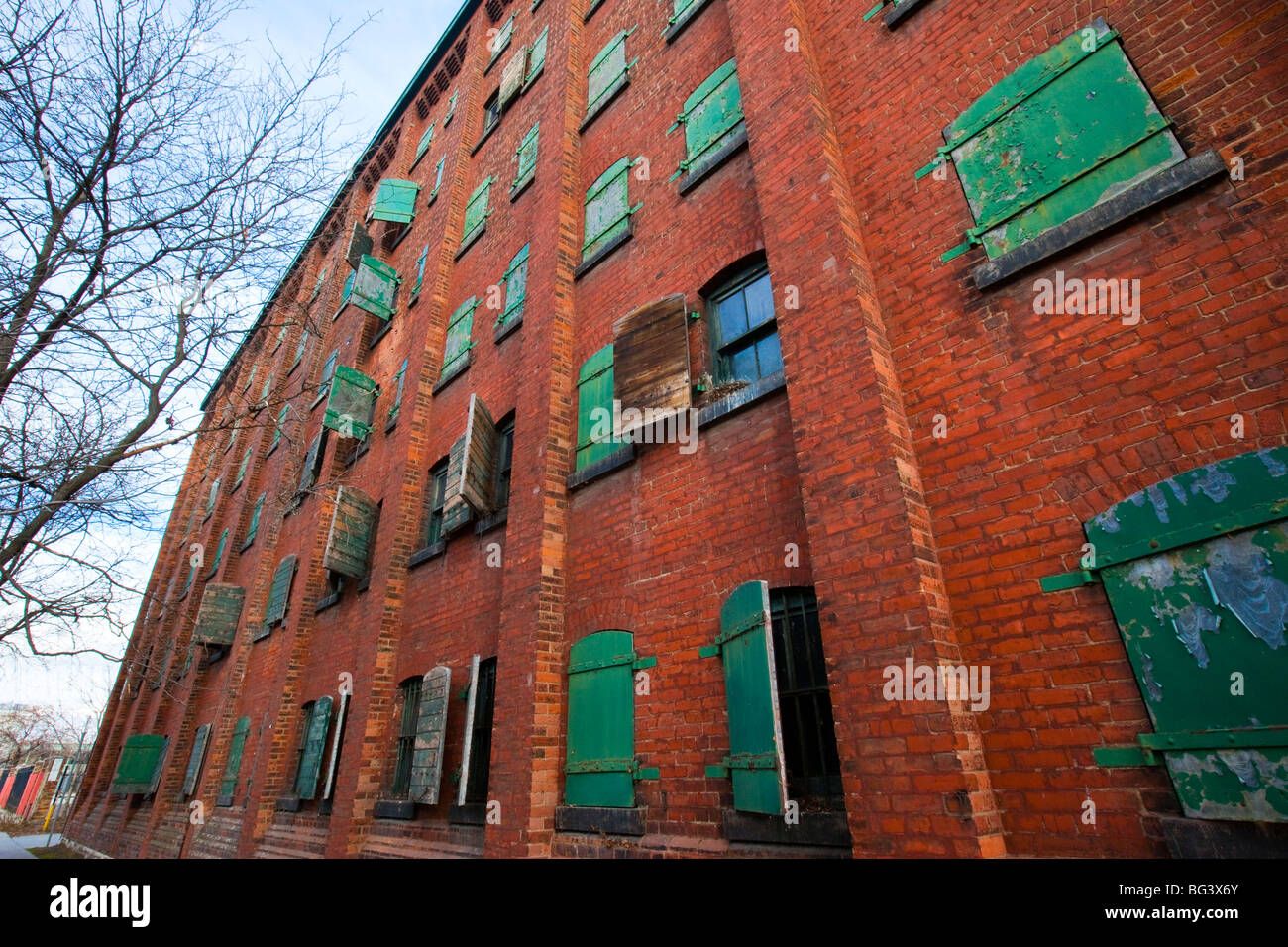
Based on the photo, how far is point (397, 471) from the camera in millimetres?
9789

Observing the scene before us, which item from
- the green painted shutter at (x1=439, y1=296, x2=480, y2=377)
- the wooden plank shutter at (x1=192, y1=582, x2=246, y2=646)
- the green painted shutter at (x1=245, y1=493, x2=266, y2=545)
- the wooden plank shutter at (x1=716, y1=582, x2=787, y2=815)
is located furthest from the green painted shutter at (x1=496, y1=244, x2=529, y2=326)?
the green painted shutter at (x1=245, y1=493, x2=266, y2=545)

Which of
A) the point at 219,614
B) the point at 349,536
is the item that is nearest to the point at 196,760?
the point at 219,614

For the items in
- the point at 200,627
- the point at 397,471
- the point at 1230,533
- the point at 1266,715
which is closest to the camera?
the point at 1266,715

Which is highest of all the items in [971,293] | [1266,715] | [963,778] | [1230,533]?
[971,293]

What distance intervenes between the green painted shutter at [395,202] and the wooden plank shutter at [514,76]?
12.0 ft

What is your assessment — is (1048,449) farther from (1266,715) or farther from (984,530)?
(1266,715)

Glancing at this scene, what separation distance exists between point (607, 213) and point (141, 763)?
18.7 m

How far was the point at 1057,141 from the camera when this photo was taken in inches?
149

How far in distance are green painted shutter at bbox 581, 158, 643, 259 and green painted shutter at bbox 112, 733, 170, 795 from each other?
17.0 meters

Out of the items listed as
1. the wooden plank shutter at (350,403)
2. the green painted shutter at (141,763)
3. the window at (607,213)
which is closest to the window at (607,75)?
the window at (607,213)

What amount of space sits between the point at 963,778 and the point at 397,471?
8928mm

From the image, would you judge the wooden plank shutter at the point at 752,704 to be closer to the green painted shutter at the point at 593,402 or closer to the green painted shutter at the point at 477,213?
the green painted shutter at the point at 593,402

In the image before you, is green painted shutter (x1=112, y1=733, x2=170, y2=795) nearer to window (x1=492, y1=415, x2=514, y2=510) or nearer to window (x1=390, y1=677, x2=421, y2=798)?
window (x1=390, y1=677, x2=421, y2=798)
